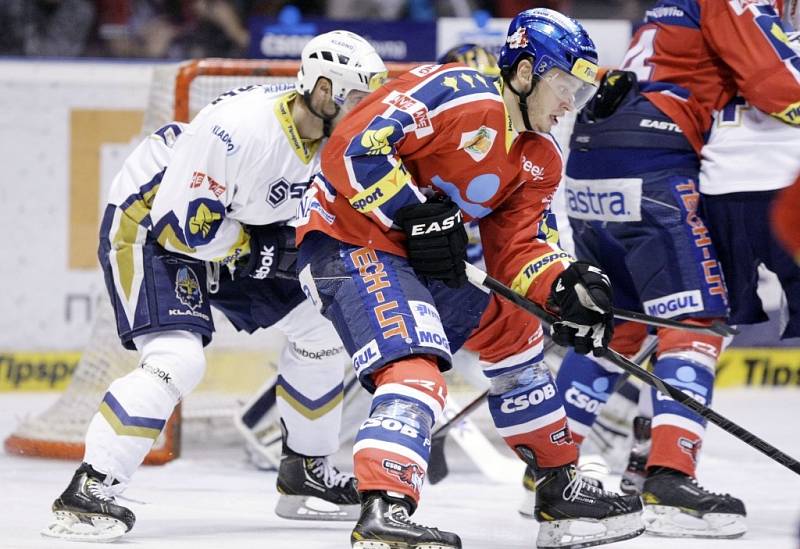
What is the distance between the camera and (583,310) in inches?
130

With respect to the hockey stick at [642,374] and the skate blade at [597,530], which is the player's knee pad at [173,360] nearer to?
the hockey stick at [642,374]

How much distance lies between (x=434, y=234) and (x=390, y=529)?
638mm

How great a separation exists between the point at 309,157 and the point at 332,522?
1.00 m

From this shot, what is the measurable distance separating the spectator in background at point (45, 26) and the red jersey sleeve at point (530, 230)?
3526mm

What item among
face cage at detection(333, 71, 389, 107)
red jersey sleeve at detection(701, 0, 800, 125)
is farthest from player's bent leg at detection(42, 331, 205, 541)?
red jersey sleeve at detection(701, 0, 800, 125)

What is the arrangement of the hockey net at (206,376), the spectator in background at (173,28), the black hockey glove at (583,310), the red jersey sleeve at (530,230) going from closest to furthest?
the black hockey glove at (583,310) → the red jersey sleeve at (530,230) → the hockey net at (206,376) → the spectator in background at (173,28)

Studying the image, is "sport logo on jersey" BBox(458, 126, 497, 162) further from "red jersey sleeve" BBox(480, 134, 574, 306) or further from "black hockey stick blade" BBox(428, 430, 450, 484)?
"black hockey stick blade" BBox(428, 430, 450, 484)

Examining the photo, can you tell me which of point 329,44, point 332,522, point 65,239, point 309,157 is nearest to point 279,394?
point 332,522

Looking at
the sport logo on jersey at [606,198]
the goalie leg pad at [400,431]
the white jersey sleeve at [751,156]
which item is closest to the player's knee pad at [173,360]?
the goalie leg pad at [400,431]

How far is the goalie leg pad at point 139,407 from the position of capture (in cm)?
360

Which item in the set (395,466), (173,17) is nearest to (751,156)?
(395,466)

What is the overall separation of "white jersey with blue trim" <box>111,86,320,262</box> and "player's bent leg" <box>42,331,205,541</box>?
30 cm

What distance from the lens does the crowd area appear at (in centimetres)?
662

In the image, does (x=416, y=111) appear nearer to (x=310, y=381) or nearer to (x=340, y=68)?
(x=340, y=68)
